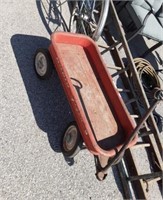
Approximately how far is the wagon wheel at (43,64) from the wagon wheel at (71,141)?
77cm

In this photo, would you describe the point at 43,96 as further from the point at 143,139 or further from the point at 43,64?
the point at 143,139

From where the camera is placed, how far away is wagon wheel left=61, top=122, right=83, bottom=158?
3586 mm

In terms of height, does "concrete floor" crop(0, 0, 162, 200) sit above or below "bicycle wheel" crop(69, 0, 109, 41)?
below

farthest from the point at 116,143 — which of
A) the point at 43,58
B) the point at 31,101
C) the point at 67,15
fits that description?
the point at 67,15

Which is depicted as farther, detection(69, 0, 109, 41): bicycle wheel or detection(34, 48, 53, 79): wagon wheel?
detection(69, 0, 109, 41): bicycle wheel

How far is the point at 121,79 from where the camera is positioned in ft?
16.9

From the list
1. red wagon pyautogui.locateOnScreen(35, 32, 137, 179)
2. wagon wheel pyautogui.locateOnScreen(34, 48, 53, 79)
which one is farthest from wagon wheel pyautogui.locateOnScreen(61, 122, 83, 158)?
wagon wheel pyautogui.locateOnScreen(34, 48, 53, 79)

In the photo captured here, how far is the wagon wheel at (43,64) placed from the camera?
4.03 m

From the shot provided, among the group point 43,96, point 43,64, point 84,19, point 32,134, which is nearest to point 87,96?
point 43,96

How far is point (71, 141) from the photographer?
3.68m

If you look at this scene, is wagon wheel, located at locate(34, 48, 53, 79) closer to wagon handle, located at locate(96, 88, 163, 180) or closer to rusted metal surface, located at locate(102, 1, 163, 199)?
rusted metal surface, located at locate(102, 1, 163, 199)

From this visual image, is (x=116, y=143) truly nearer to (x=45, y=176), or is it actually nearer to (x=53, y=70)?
(x=45, y=176)

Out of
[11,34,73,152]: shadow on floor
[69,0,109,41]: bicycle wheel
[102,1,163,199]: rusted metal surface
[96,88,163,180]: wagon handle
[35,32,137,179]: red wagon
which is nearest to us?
[96,88,163,180]: wagon handle

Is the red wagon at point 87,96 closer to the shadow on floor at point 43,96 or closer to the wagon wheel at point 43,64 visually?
the wagon wheel at point 43,64
